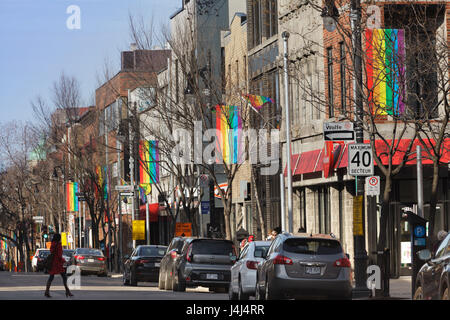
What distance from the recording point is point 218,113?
138ft

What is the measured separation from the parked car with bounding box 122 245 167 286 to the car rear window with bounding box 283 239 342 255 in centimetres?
1776

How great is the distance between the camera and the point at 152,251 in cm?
4044

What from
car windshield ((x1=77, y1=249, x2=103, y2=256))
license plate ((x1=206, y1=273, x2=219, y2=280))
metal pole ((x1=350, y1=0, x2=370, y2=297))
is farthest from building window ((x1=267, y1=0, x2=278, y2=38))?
metal pole ((x1=350, y1=0, x2=370, y2=297))

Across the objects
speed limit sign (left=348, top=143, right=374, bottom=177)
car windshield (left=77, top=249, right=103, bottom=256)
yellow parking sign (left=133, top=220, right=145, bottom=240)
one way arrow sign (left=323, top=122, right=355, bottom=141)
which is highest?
one way arrow sign (left=323, top=122, right=355, bottom=141)

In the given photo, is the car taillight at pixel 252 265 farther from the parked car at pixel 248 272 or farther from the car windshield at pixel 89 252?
the car windshield at pixel 89 252

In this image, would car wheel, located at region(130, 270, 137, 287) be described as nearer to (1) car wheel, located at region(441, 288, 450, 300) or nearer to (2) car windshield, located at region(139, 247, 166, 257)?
(2) car windshield, located at region(139, 247, 166, 257)

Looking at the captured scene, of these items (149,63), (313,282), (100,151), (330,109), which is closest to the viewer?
(313,282)

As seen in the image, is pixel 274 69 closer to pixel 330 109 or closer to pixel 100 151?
pixel 330 109

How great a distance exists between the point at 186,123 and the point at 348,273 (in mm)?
20973

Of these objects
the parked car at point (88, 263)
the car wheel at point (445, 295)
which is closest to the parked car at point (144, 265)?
the parked car at point (88, 263)

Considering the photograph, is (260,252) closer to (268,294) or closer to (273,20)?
(268,294)

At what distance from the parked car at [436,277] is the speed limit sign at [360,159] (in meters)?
7.43

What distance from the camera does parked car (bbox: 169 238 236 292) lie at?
104ft
